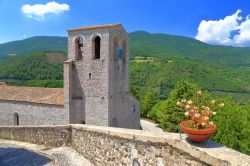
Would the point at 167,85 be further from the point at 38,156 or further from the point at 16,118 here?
the point at 38,156

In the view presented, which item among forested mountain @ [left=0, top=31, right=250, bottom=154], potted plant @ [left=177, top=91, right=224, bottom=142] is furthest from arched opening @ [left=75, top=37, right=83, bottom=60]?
potted plant @ [left=177, top=91, right=224, bottom=142]

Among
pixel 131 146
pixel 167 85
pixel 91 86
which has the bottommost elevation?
pixel 167 85

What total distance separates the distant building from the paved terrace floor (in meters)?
7.28

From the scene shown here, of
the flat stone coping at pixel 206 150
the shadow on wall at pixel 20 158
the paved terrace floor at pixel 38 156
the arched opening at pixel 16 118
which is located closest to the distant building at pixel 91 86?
the arched opening at pixel 16 118

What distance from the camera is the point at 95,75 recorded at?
62.5ft

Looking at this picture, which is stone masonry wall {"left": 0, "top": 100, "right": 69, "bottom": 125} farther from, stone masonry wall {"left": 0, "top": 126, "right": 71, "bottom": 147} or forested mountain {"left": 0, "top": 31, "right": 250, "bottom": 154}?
forested mountain {"left": 0, "top": 31, "right": 250, "bottom": 154}

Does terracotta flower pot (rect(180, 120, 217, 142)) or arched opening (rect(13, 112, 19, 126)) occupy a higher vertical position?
terracotta flower pot (rect(180, 120, 217, 142))

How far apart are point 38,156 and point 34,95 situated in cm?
1259

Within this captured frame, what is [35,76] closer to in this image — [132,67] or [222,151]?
[132,67]

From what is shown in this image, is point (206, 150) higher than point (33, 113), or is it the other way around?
point (206, 150)

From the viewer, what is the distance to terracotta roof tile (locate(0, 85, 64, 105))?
20728 millimetres

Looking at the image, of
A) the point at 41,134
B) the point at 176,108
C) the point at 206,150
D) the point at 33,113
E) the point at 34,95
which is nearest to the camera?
the point at 206,150

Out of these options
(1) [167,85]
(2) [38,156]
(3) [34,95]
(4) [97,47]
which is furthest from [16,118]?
(1) [167,85]

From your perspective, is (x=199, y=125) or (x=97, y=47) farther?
(x=97, y=47)
